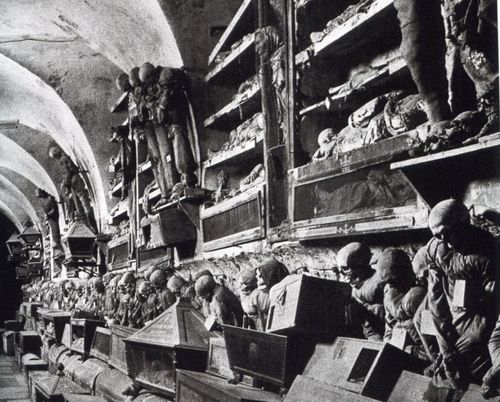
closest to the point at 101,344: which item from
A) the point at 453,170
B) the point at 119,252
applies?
the point at 119,252

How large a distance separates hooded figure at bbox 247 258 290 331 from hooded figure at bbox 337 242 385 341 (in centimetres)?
97

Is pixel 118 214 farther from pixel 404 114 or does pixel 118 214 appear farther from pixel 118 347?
pixel 404 114

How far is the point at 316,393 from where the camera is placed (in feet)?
12.0

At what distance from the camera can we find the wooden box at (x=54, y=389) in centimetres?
809

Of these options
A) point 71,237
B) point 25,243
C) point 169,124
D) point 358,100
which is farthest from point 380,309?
point 25,243

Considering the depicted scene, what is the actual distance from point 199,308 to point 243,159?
5.50 ft

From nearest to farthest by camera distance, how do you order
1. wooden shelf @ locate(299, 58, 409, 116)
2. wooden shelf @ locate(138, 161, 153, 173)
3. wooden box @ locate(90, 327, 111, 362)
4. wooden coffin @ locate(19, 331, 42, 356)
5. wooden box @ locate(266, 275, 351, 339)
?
wooden box @ locate(266, 275, 351, 339) → wooden shelf @ locate(299, 58, 409, 116) → wooden box @ locate(90, 327, 111, 362) → wooden shelf @ locate(138, 161, 153, 173) → wooden coffin @ locate(19, 331, 42, 356)

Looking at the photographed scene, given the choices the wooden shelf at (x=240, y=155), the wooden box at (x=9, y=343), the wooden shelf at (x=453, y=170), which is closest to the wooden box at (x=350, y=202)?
the wooden shelf at (x=453, y=170)

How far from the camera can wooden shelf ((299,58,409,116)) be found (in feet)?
15.1

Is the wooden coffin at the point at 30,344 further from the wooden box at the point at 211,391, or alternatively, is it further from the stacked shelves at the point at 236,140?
the wooden box at the point at 211,391

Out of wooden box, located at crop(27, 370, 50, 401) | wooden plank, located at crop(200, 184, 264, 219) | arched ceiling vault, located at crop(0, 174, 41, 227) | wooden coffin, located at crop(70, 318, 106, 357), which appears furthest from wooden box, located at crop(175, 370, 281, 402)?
arched ceiling vault, located at crop(0, 174, 41, 227)

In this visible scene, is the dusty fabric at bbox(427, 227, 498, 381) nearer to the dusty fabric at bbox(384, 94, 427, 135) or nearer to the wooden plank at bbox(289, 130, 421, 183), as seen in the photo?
the wooden plank at bbox(289, 130, 421, 183)

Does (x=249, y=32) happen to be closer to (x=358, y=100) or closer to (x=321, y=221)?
(x=358, y=100)

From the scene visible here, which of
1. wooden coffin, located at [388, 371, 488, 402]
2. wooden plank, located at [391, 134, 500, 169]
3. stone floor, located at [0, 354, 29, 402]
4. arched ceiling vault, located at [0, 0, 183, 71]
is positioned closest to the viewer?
wooden coffin, located at [388, 371, 488, 402]
